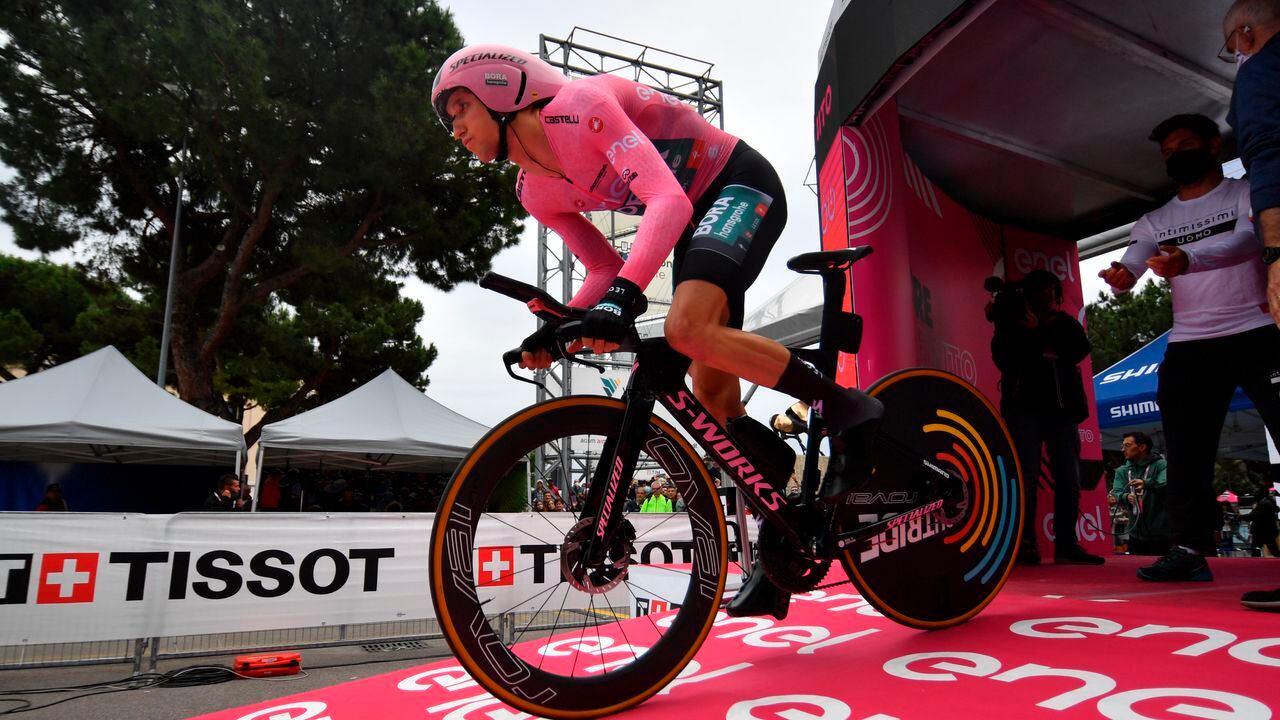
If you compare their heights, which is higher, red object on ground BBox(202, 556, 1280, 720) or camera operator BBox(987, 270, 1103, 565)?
camera operator BBox(987, 270, 1103, 565)

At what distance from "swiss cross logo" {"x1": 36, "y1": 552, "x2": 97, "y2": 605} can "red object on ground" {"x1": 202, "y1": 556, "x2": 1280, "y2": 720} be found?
4.66 meters

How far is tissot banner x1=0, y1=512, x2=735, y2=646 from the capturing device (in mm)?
5715

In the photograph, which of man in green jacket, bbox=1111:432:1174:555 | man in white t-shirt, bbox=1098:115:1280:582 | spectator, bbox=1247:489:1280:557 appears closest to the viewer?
man in white t-shirt, bbox=1098:115:1280:582

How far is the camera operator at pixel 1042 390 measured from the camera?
14.9 feet

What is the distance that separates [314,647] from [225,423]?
6.17 m

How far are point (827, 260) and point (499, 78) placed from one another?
1.14 meters

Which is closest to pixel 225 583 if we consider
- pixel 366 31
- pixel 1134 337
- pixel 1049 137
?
pixel 1049 137

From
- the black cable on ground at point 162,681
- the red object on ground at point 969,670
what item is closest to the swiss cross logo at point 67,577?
the black cable on ground at point 162,681

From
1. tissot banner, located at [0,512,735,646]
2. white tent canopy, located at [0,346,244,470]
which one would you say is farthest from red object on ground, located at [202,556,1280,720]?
A: white tent canopy, located at [0,346,244,470]

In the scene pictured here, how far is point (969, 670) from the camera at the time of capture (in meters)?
1.93

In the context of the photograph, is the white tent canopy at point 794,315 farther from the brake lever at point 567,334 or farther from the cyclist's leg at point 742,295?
the brake lever at point 567,334

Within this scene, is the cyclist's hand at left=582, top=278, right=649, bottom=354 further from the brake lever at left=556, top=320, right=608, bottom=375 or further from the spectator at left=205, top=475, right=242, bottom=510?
the spectator at left=205, top=475, right=242, bottom=510

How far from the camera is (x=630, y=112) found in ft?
7.30

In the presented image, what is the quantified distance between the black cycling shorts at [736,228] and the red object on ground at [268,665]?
17.3ft
